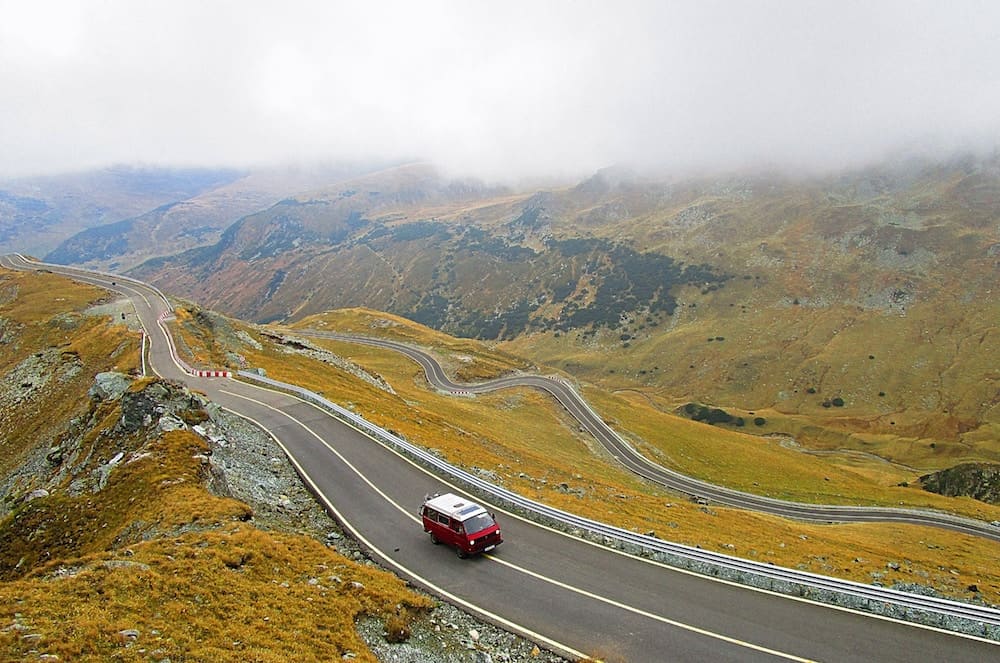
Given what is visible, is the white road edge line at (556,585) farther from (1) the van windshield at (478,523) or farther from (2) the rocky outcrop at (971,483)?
(2) the rocky outcrop at (971,483)

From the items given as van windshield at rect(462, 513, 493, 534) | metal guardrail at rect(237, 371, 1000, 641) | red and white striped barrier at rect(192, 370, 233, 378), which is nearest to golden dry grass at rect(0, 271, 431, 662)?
van windshield at rect(462, 513, 493, 534)

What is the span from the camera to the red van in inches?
880

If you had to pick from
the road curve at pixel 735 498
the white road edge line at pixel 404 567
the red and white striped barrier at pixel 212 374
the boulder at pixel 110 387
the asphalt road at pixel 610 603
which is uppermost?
the boulder at pixel 110 387

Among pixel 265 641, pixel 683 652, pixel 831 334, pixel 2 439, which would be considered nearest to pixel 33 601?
pixel 265 641

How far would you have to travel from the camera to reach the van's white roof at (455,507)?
23.0 m

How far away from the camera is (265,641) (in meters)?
14.2

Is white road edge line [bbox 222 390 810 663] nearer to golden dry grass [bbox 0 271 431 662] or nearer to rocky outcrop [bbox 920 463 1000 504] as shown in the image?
golden dry grass [bbox 0 271 431 662]

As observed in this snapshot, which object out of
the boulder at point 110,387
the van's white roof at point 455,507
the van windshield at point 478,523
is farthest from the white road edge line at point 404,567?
the boulder at point 110,387

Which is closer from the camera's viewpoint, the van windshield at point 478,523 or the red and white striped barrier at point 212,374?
the van windshield at point 478,523

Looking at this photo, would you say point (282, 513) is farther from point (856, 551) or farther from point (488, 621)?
point (856, 551)

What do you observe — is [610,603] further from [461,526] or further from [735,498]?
[735,498]

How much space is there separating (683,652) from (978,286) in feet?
807

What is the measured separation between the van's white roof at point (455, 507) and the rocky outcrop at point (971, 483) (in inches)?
3913

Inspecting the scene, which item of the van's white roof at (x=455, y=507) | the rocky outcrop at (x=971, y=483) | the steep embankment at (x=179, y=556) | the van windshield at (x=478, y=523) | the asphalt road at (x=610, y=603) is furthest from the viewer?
the rocky outcrop at (x=971, y=483)
